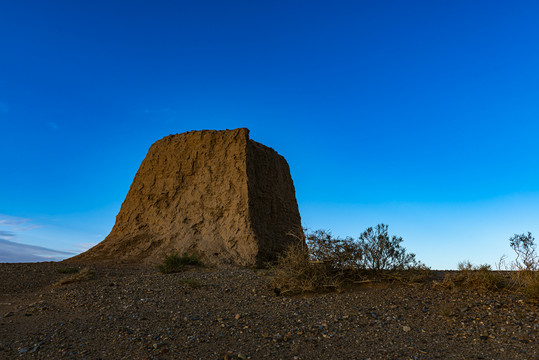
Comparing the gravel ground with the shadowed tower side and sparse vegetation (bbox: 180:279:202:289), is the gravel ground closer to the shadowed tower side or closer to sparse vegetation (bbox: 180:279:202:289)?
sparse vegetation (bbox: 180:279:202:289)

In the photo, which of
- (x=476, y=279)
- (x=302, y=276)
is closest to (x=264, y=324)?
(x=302, y=276)

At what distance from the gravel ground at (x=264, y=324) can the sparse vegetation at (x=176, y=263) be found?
3.07 m

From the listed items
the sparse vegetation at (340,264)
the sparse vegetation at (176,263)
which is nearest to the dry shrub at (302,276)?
the sparse vegetation at (340,264)

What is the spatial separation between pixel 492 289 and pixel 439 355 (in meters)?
3.32

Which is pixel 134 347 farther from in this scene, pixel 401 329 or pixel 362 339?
pixel 401 329

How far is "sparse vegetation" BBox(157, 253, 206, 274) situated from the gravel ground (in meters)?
3.07

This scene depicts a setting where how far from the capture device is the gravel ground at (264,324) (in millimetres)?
5059

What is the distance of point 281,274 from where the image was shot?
26.5 ft

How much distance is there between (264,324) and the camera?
5977 mm

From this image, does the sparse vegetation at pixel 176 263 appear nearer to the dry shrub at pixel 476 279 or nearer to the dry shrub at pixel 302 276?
the dry shrub at pixel 302 276

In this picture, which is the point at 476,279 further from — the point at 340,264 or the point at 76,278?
the point at 76,278

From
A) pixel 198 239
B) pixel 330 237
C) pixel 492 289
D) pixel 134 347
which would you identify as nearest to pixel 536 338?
pixel 492 289

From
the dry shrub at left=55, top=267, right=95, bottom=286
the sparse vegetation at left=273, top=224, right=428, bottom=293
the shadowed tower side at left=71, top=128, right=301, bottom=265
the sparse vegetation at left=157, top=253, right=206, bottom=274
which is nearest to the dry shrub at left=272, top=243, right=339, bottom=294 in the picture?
the sparse vegetation at left=273, top=224, right=428, bottom=293

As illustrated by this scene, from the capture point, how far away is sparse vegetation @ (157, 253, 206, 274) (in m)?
11.9
